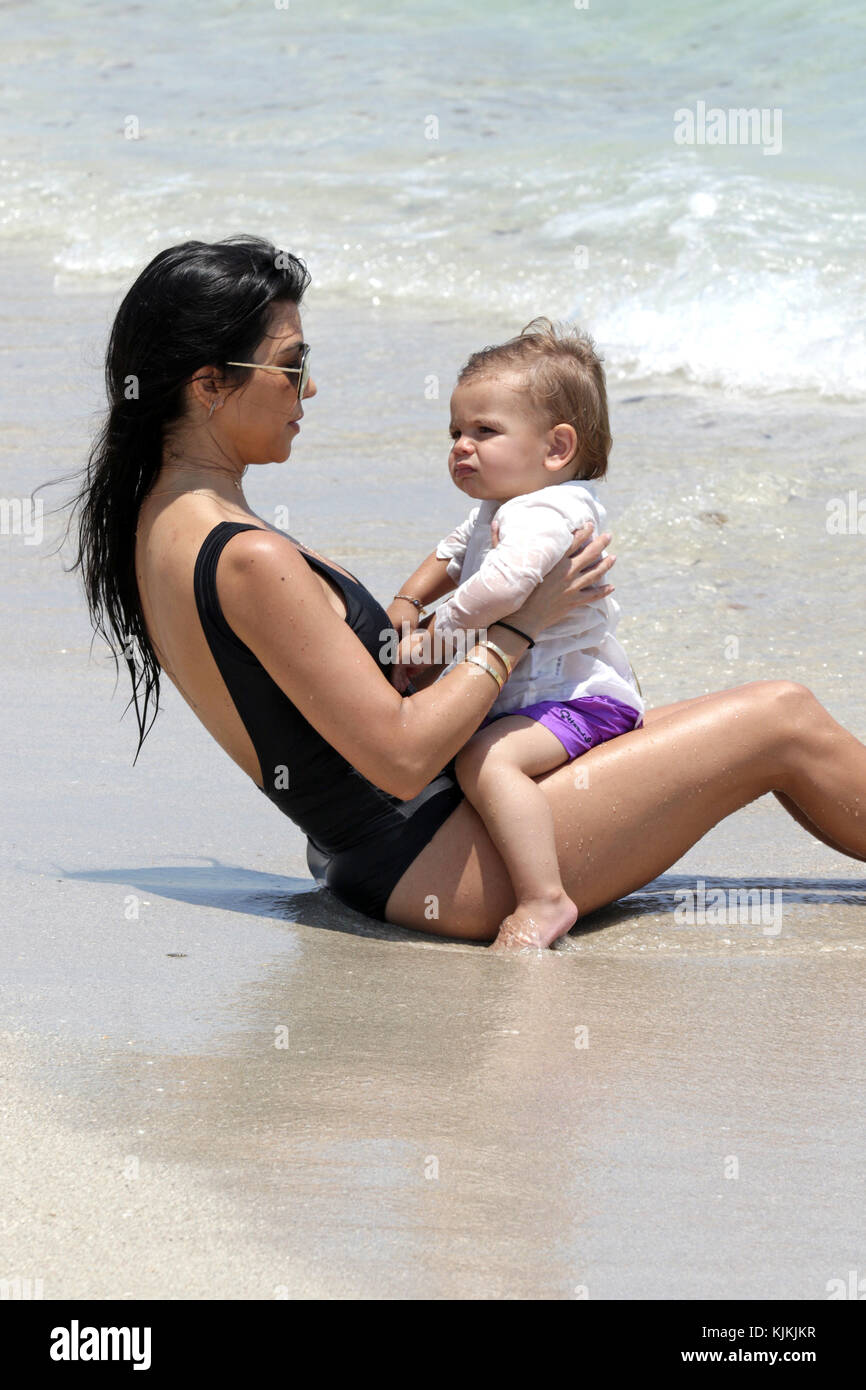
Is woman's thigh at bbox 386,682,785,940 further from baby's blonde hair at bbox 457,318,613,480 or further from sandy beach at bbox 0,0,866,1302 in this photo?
baby's blonde hair at bbox 457,318,613,480

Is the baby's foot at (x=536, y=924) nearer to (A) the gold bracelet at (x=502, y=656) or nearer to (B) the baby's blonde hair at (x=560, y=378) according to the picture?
(A) the gold bracelet at (x=502, y=656)

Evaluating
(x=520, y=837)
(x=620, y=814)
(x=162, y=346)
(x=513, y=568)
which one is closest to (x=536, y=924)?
(x=520, y=837)

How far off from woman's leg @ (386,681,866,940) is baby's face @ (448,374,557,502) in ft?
1.78

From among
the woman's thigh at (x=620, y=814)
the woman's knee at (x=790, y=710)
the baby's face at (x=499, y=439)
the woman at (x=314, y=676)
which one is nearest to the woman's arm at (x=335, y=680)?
the woman at (x=314, y=676)

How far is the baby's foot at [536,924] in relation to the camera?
9.35 feet

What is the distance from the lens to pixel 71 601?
511cm

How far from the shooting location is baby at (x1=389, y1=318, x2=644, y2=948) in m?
2.88

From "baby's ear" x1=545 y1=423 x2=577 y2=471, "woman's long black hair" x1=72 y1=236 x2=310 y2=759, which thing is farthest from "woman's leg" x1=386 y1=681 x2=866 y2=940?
"woman's long black hair" x1=72 y1=236 x2=310 y2=759

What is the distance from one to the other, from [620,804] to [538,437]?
72 cm

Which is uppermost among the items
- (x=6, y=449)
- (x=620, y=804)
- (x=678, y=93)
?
(x=678, y=93)

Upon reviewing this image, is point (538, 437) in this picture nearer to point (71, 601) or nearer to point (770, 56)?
point (71, 601)

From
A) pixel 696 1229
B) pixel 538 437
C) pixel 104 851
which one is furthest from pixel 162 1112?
pixel 538 437

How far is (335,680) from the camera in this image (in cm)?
268

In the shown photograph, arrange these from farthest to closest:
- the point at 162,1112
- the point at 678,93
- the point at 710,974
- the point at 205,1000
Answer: the point at 678,93 → the point at 710,974 → the point at 205,1000 → the point at 162,1112
